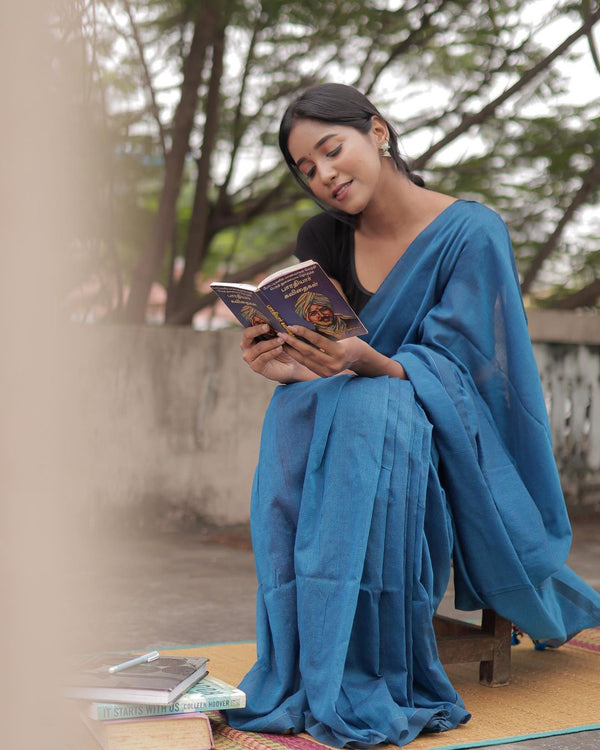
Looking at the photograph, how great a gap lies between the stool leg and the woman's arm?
760mm

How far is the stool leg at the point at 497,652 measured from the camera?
2432 millimetres

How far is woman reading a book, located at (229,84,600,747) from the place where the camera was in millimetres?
2021

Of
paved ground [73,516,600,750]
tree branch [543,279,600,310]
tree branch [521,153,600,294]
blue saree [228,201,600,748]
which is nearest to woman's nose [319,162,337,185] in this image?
blue saree [228,201,600,748]

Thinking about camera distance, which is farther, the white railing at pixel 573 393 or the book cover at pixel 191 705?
the white railing at pixel 573 393

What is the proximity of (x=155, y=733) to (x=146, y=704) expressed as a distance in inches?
2.4

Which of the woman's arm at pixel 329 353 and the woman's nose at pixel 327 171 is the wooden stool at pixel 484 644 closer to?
the woman's arm at pixel 329 353

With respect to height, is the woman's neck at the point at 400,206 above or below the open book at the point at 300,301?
above

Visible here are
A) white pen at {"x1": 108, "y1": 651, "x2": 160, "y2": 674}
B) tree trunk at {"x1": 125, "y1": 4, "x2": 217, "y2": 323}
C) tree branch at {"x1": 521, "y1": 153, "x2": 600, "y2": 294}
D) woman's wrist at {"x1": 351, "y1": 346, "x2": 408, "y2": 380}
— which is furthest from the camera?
tree branch at {"x1": 521, "y1": 153, "x2": 600, "y2": 294}

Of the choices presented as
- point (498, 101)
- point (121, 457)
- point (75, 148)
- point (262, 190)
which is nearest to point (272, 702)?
point (75, 148)

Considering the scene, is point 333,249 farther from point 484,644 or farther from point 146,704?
point 146,704

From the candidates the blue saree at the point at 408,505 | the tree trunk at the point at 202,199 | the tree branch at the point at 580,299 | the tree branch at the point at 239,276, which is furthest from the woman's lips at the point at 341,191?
the tree branch at the point at 580,299

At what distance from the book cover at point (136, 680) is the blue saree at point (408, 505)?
0.19 metres

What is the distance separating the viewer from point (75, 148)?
0.62 meters

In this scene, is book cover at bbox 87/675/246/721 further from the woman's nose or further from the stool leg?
the woman's nose
